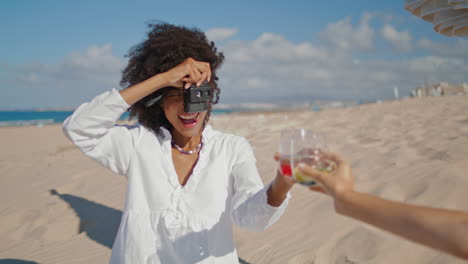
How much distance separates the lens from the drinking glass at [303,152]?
1.23m

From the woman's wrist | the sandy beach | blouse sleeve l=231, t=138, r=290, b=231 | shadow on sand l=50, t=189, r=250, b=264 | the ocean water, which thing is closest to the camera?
the woman's wrist

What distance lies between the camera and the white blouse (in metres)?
1.79

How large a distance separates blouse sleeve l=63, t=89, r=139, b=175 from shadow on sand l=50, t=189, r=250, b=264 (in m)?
2.26

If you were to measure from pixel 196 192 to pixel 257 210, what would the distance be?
417mm

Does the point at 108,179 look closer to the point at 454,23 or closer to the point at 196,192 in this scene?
the point at 196,192

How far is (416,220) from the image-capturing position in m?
0.92

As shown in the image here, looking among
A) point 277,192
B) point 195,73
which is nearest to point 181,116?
point 195,73

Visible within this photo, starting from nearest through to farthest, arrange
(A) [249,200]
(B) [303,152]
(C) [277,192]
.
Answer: (B) [303,152] < (C) [277,192] < (A) [249,200]

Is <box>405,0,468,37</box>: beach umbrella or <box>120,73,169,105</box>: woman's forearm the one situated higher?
<box>405,0,468,37</box>: beach umbrella

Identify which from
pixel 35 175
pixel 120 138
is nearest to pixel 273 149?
pixel 35 175

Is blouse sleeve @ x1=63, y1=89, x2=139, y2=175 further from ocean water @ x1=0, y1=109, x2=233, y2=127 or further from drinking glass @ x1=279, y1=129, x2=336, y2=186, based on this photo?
ocean water @ x1=0, y1=109, x2=233, y2=127

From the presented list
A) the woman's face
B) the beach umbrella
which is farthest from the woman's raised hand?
the beach umbrella

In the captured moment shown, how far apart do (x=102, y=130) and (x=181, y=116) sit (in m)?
0.48

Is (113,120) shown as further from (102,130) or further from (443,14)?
(443,14)
